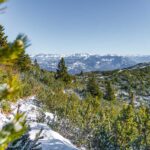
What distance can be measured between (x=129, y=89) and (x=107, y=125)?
53254 millimetres

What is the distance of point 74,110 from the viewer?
22.1 meters

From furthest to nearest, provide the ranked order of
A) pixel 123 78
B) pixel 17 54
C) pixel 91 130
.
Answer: pixel 123 78
pixel 91 130
pixel 17 54

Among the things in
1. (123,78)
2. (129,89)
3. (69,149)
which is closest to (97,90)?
(129,89)

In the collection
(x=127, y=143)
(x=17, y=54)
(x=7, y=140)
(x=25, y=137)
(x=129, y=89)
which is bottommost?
(x=129, y=89)

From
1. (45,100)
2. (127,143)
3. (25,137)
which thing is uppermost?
(25,137)

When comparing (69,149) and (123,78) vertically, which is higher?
(69,149)

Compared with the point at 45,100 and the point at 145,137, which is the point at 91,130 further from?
the point at 45,100

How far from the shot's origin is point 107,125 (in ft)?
64.7

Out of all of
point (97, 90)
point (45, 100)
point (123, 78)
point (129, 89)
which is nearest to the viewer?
point (45, 100)

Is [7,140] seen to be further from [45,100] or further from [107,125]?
[45,100]

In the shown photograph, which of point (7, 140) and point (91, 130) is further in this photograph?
point (91, 130)

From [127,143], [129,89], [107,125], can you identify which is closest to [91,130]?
[107,125]

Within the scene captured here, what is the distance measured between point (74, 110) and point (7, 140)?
795 inches

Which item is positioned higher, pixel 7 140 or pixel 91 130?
pixel 7 140
